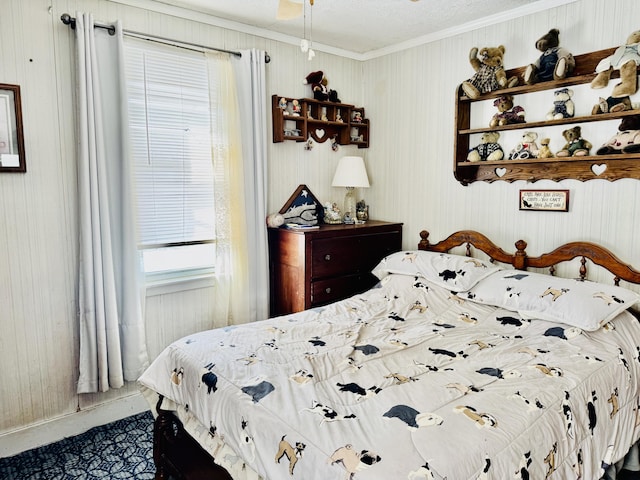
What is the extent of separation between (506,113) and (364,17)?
45.2 inches

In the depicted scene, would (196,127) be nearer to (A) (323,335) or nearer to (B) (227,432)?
(A) (323,335)

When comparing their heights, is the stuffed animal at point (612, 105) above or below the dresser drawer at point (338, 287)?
above

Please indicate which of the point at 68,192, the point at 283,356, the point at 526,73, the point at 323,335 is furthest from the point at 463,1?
the point at 68,192

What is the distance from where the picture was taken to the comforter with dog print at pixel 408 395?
1.36m

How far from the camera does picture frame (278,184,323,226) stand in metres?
3.58

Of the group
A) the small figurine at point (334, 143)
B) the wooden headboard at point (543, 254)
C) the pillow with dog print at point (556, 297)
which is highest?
the small figurine at point (334, 143)

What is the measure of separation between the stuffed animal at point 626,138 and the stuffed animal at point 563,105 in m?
0.28

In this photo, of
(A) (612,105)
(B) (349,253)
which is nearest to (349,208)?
(B) (349,253)

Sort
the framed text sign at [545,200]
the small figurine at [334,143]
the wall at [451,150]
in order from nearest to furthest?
1. the wall at [451,150]
2. the framed text sign at [545,200]
3. the small figurine at [334,143]

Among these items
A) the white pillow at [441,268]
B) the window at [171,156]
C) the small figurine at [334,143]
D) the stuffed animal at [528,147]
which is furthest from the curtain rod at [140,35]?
the stuffed animal at [528,147]

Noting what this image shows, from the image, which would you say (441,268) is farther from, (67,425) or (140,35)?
(67,425)

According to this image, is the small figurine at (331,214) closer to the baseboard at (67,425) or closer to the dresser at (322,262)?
the dresser at (322,262)

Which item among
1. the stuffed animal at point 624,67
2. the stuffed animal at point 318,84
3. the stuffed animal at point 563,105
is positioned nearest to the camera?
the stuffed animal at point 624,67

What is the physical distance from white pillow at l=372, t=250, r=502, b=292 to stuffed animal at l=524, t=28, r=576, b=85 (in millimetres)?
1169
